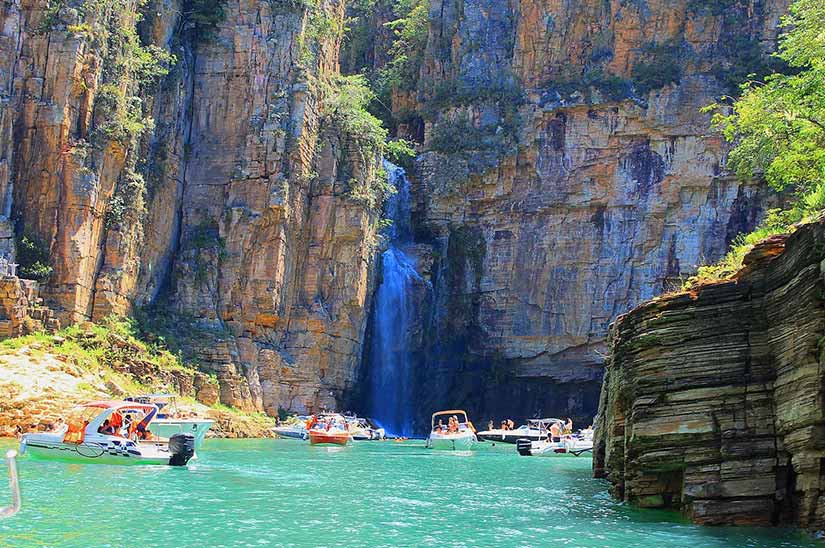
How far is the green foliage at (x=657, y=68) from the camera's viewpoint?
A: 6200 centimetres

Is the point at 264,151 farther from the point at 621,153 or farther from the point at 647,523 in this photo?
the point at 647,523

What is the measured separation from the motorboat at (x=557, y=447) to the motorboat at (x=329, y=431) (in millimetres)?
8951

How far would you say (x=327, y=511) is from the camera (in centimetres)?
1855

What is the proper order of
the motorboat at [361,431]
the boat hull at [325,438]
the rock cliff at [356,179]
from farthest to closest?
1. the motorboat at [361,431]
2. the boat hull at [325,438]
3. the rock cliff at [356,179]

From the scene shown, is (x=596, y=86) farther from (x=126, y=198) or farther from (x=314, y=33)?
(x=126, y=198)

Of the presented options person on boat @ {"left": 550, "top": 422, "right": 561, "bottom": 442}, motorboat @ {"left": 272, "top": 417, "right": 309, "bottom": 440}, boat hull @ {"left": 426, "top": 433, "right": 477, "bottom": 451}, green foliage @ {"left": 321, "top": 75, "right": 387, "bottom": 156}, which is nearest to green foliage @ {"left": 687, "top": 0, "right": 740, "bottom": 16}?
green foliage @ {"left": 321, "top": 75, "right": 387, "bottom": 156}

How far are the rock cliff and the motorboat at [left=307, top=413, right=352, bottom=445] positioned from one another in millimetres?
3766

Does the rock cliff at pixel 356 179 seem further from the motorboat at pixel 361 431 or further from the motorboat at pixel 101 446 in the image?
the motorboat at pixel 101 446

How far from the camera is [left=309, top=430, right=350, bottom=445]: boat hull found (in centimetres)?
4525

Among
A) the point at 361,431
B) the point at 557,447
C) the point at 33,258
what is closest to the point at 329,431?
the point at 361,431

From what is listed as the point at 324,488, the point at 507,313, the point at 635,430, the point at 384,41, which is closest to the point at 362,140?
the point at 507,313

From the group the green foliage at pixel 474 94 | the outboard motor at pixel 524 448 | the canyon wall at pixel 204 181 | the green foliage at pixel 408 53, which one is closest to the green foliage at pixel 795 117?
the outboard motor at pixel 524 448

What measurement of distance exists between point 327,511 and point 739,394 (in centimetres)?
829

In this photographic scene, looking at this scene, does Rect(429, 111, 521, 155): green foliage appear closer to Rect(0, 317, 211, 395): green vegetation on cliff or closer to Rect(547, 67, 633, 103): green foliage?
Rect(547, 67, 633, 103): green foliage
